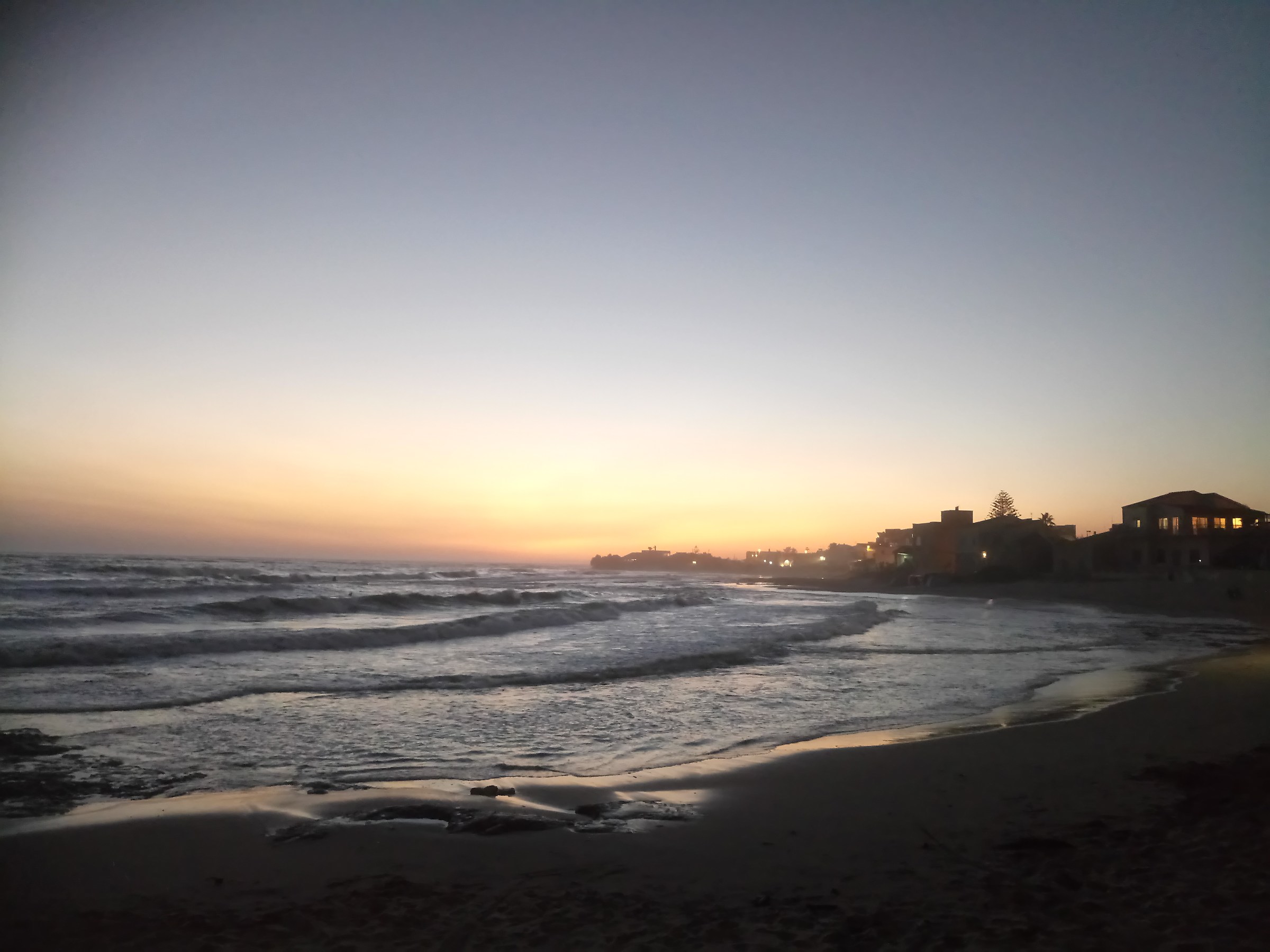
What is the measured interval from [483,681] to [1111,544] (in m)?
59.9

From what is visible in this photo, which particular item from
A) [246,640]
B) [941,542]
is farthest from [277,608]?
[941,542]

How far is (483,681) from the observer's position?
14.3 m

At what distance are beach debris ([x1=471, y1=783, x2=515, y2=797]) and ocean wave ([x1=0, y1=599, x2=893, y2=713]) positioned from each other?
6370 millimetres

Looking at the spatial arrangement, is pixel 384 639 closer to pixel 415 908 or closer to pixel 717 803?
pixel 717 803

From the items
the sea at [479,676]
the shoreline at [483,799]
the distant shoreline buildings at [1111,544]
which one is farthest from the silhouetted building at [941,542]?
the shoreline at [483,799]

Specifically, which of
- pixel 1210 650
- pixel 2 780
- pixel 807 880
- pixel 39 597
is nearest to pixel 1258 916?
pixel 807 880

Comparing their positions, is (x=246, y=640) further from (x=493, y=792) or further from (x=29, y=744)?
(x=493, y=792)

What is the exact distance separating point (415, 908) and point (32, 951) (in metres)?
2.02

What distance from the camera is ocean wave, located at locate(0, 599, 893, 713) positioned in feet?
37.7

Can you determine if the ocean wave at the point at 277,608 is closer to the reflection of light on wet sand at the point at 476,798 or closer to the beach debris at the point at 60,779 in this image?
the beach debris at the point at 60,779

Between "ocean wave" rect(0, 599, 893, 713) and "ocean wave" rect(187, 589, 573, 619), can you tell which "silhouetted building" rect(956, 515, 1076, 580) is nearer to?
"ocean wave" rect(187, 589, 573, 619)

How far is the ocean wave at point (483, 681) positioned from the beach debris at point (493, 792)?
637cm

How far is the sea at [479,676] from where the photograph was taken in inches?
356

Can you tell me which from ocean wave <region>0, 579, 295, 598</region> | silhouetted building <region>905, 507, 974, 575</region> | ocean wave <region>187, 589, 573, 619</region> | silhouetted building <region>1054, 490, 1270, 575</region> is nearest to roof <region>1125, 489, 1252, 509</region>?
silhouetted building <region>1054, 490, 1270, 575</region>
